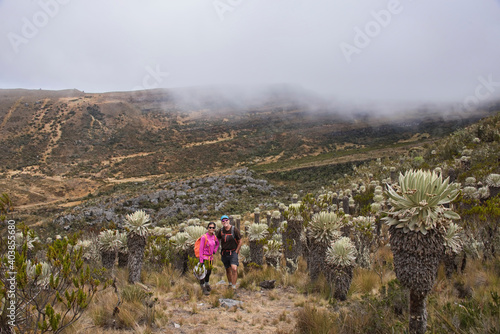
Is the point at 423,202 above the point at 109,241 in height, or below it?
above

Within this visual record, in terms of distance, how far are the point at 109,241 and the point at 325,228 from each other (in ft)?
16.2

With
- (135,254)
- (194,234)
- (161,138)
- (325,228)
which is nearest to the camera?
(325,228)

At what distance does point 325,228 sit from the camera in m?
5.29

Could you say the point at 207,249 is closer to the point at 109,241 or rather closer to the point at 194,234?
the point at 194,234

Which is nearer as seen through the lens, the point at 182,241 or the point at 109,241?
the point at 109,241

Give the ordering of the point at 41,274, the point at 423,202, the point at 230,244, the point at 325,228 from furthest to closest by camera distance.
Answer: the point at 230,244, the point at 325,228, the point at 41,274, the point at 423,202

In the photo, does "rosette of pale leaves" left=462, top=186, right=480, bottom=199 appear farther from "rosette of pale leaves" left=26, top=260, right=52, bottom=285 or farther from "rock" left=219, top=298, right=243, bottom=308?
"rosette of pale leaves" left=26, top=260, right=52, bottom=285

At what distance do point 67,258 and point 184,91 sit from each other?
10574 centimetres

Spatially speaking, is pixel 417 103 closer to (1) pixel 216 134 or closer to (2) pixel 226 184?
(1) pixel 216 134

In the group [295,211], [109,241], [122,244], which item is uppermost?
[295,211]

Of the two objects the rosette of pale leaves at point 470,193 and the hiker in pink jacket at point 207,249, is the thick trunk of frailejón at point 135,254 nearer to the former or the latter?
the hiker in pink jacket at point 207,249

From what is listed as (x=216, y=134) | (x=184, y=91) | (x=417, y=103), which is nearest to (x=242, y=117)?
(x=216, y=134)

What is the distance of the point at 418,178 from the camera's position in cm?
281

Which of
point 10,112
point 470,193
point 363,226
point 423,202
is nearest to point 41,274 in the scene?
point 423,202
